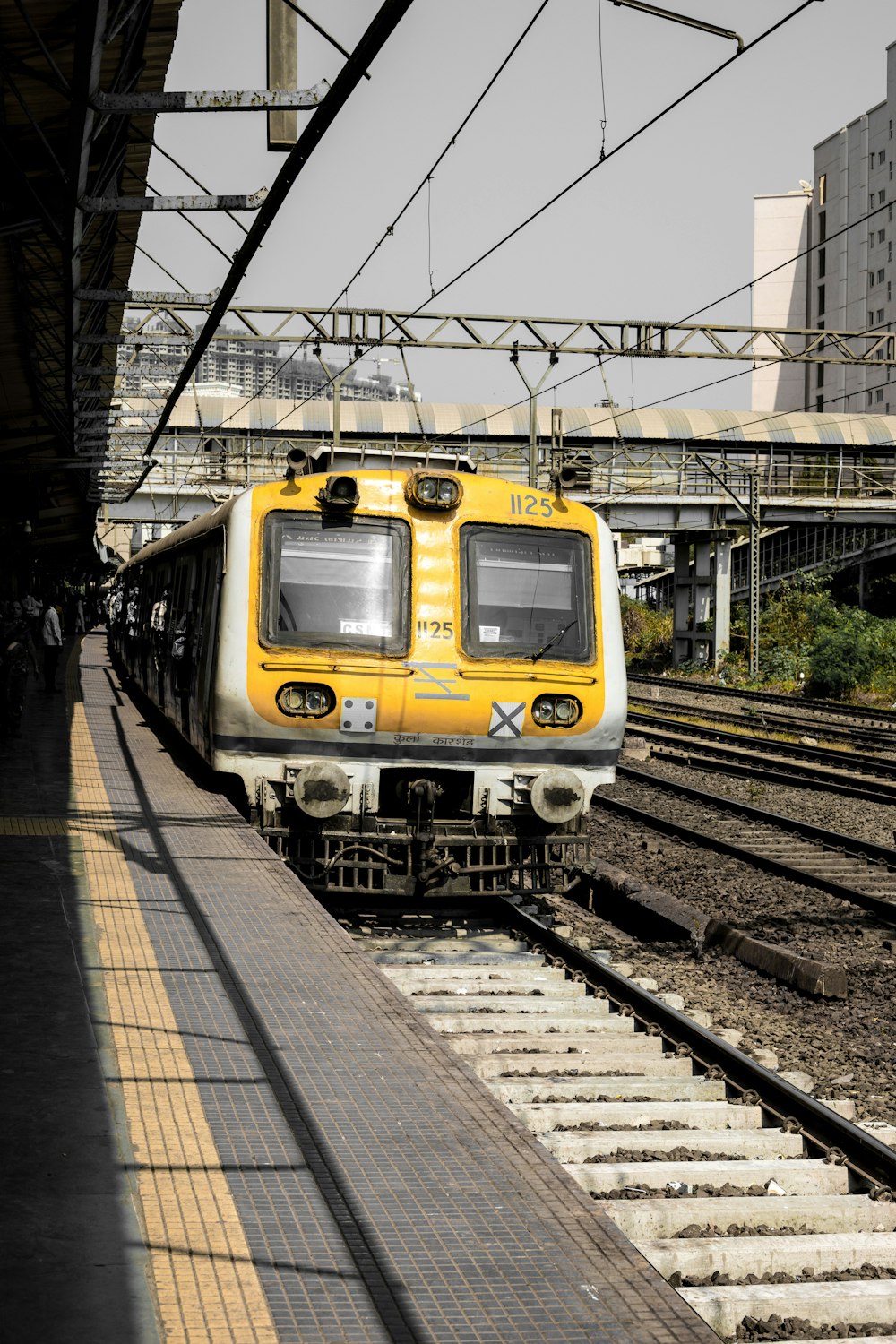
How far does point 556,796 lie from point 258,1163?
4.99m

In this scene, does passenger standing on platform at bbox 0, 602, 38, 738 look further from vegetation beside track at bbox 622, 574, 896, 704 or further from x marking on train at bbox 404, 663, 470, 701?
vegetation beside track at bbox 622, 574, 896, 704

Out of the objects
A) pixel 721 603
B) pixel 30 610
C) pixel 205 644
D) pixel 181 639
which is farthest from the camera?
pixel 721 603

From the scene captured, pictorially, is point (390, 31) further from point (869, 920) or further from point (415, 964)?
point (869, 920)

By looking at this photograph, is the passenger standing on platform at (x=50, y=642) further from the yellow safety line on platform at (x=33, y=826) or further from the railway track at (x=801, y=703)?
Answer: the railway track at (x=801, y=703)

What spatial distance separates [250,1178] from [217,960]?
2.24 meters

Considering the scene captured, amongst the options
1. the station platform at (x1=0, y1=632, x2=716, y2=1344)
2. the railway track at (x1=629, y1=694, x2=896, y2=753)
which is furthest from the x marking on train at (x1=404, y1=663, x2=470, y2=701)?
the railway track at (x1=629, y1=694, x2=896, y2=753)

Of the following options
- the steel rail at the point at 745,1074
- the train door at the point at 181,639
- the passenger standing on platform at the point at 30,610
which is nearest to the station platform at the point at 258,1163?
the steel rail at the point at 745,1074

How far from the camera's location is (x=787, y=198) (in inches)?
2972

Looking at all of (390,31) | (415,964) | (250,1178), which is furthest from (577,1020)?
(390,31)

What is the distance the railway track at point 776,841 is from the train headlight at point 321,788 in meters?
4.01

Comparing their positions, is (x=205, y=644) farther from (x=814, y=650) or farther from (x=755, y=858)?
(x=814, y=650)

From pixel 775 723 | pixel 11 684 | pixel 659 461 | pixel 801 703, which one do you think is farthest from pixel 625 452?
pixel 11 684

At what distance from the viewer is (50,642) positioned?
20422 mm

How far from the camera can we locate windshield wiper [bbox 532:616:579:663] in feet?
29.8
